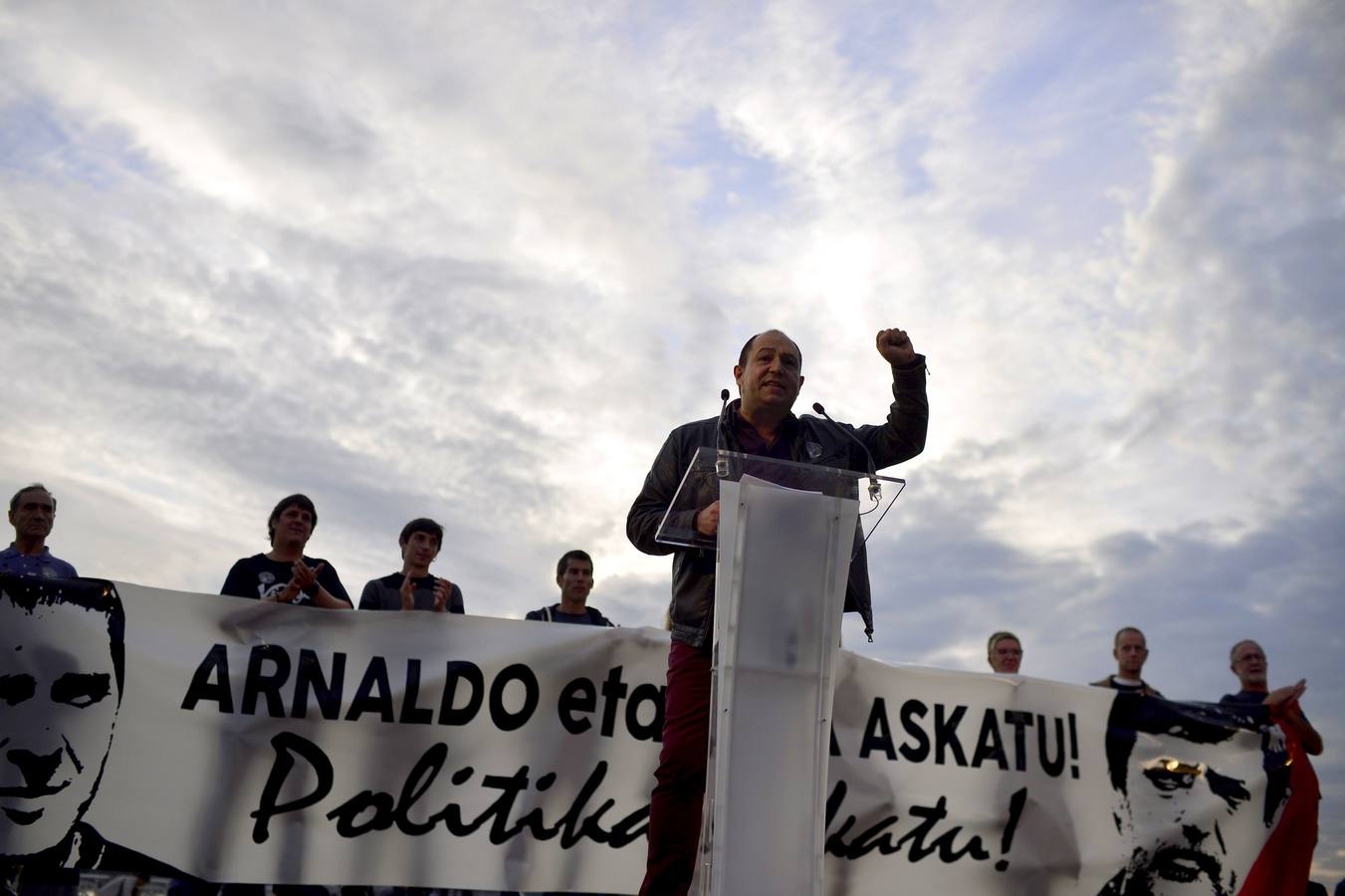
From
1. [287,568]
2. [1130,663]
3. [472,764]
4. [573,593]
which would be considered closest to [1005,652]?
[1130,663]

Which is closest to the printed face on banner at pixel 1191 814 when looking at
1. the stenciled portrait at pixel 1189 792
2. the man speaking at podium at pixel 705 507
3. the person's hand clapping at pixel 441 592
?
the stenciled portrait at pixel 1189 792

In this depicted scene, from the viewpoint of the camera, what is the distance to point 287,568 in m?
5.45

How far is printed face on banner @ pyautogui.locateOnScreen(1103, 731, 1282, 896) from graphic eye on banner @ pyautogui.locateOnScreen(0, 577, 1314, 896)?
0.04 feet

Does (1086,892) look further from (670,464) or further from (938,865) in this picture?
(670,464)

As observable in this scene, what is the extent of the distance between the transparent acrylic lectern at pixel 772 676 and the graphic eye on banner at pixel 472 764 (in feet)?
9.20

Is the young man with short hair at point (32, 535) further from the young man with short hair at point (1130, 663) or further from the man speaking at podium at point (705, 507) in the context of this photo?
the young man with short hair at point (1130, 663)

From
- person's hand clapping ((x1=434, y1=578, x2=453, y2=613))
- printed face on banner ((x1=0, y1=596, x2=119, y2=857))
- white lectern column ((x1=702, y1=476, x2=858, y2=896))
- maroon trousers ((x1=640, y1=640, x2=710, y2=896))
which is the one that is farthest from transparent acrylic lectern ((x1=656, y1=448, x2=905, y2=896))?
printed face on banner ((x1=0, y1=596, x2=119, y2=857))

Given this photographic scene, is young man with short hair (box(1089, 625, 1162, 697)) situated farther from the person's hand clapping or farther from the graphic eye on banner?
the person's hand clapping

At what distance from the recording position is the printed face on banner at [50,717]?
4504 mm

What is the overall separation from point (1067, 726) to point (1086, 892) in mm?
901

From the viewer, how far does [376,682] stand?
513 centimetres

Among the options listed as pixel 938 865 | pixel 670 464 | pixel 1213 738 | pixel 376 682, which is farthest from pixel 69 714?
pixel 1213 738

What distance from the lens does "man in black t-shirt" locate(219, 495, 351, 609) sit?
17.3 ft

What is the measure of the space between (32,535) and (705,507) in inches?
166
